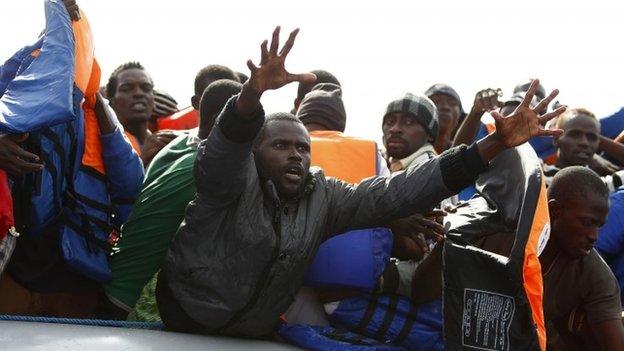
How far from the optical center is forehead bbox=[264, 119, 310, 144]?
393cm

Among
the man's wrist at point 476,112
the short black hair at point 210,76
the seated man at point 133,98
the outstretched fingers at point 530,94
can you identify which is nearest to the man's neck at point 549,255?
the outstretched fingers at point 530,94

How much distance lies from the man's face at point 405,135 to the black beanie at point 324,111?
269 mm

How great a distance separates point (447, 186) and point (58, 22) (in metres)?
1.70

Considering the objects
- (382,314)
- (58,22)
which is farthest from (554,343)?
(58,22)

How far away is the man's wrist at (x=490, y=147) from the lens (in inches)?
145

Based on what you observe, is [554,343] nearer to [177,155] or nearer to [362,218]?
[362,218]

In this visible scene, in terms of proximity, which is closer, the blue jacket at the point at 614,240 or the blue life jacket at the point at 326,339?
the blue life jacket at the point at 326,339

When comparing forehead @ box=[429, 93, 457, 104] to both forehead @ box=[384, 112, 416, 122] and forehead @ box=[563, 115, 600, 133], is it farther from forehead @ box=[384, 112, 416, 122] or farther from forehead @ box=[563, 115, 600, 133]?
forehead @ box=[384, 112, 416, 122]

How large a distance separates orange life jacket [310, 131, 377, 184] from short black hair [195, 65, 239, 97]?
134 cm

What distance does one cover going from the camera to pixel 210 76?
18.9 feet

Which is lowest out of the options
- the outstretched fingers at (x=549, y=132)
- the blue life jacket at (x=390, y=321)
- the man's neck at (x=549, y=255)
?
the blue life jacket at (x=390, y=321)

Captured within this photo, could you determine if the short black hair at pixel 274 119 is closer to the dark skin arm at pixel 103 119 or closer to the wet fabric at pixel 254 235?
the wet fabric at pixel 254 235

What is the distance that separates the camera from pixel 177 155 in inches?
171

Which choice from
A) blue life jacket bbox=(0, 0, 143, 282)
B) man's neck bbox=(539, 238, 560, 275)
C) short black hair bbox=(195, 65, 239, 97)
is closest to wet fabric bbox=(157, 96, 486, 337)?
blue life jacket bbox=(0, 0, 143, 282)
